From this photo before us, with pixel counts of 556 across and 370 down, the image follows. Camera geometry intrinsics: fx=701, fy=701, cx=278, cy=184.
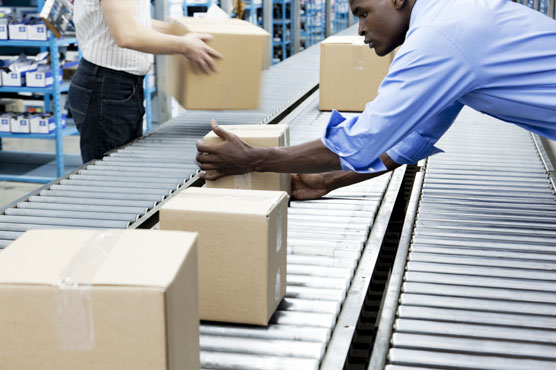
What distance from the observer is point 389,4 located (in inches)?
88.6

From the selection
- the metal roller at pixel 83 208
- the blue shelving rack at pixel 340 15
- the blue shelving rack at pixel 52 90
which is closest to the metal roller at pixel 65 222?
the metal roller at pixel 83 208

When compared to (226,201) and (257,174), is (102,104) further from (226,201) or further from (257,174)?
(226,201)

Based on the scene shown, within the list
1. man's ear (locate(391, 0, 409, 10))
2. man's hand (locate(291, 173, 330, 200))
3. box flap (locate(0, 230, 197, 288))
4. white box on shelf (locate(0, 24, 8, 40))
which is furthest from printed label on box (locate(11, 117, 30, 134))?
box flap (locate(0, 230, 197, 288))

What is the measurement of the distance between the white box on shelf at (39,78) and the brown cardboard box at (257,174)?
440cm

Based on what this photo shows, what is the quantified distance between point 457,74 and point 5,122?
5.82m

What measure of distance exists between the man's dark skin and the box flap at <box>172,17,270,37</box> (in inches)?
29.1

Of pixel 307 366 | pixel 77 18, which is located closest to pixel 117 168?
pixel 77 18

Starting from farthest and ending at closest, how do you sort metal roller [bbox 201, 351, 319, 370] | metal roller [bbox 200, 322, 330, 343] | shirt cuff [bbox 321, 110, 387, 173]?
shirt cuff [bbox 321, 110, 387, 173] → metal roller [bbox 200, 322, 330, 343] → metal roller [bbox 201, 351, 319, 370]

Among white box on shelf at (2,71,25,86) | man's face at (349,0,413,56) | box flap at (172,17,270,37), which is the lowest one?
white box on shelf at (2,71,25,86)

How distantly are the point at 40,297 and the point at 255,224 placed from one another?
636mm

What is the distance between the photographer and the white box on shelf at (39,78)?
6.56 meters

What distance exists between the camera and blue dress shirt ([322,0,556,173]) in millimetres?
2035

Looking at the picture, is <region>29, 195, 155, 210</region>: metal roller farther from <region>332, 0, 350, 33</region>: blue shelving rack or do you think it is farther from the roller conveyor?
<region>332, 0, 350, 33</region>: blue shelving rack

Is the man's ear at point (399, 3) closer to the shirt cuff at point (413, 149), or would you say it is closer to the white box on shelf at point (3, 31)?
the shirt cuff at point (413, 149)
